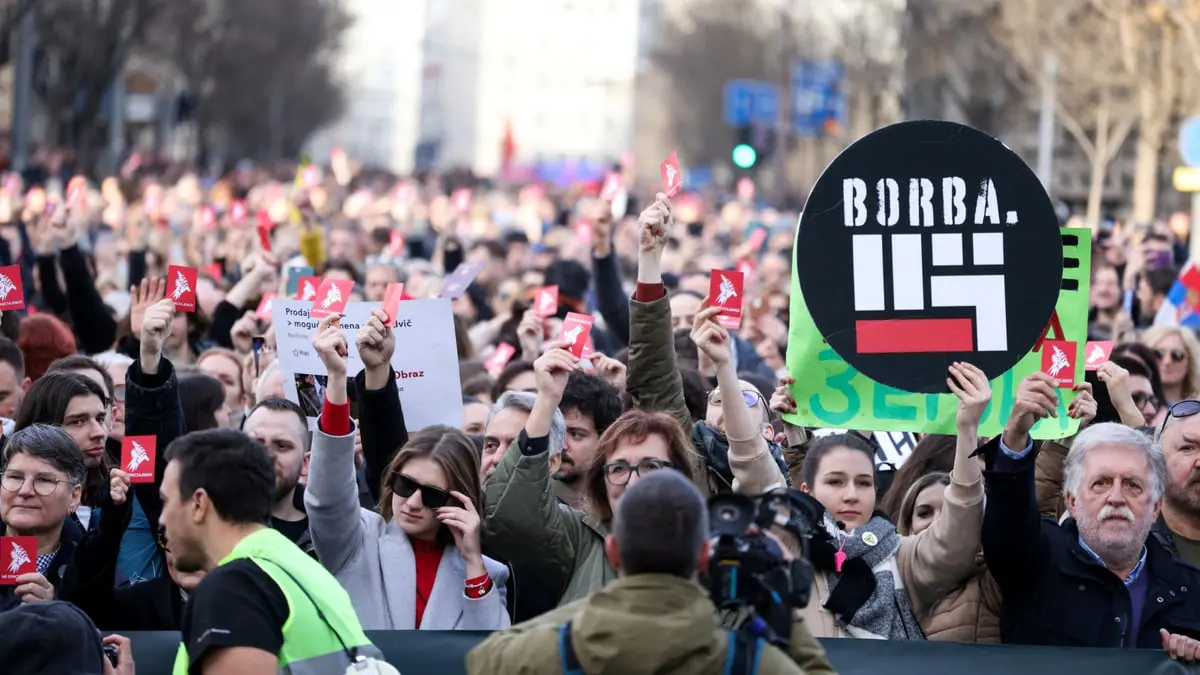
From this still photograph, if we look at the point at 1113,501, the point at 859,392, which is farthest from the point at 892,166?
the point at 1113,501

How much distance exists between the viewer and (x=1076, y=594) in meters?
6.21

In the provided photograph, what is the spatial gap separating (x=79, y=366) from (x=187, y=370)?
99 centimetres

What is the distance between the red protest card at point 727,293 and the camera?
719 centimetres

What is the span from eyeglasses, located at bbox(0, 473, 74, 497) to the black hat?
134 cm

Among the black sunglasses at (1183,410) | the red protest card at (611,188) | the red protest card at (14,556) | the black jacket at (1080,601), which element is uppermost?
the red protest card at (611,188)

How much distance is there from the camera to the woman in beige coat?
20.0 ft

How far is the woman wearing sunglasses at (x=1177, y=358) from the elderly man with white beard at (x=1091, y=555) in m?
4.50

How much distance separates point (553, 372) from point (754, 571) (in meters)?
1.71

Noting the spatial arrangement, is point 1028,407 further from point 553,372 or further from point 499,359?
point 499,359

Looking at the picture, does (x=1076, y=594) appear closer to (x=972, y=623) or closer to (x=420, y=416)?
(x=972, y=623)

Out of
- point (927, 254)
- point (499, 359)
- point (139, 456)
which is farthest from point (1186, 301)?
point (139, 456)

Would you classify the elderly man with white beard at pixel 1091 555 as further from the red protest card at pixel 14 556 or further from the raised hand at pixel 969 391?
the red protest card at pixel 14 556

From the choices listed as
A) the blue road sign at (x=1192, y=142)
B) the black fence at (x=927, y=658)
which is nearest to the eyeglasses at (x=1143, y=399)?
the black fence at (x=927, y=658)

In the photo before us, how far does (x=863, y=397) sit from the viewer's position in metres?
6.96
